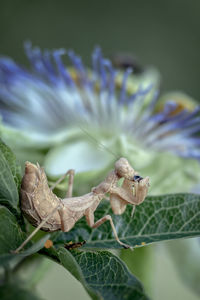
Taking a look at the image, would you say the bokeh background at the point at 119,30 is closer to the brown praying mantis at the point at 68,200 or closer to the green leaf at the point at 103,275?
the brown praying mantis at the point at 68,200

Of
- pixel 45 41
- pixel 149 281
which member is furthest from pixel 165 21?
pixel 149 281

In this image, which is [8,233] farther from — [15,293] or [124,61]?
[124,61]

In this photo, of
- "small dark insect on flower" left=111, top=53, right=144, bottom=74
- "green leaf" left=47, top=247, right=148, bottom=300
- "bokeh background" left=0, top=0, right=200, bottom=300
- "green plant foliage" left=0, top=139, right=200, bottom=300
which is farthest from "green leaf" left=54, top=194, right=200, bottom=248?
"bokeh background" left=0, top=0, right=200, bottom=300

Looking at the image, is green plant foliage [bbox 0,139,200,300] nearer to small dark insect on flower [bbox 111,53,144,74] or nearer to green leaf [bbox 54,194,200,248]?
green leaf [bbox 54,194,200,248]

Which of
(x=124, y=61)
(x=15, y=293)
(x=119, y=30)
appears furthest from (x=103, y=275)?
(x=119, y=30)

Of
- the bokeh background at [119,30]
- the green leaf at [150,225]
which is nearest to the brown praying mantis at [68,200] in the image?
the green leaf at [150,225]

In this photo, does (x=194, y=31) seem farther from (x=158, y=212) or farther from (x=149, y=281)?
(x=158, y=212)

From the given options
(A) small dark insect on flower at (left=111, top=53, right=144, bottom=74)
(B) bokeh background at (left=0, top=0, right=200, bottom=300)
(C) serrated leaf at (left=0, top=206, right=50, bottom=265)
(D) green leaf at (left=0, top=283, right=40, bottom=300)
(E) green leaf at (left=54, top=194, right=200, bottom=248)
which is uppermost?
(B) bokeh background at (left=0, top=0, right=200, bottom=300)
